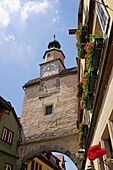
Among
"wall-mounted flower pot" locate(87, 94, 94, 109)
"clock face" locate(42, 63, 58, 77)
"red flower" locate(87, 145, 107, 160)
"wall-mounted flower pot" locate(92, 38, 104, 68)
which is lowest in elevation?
"red flower" locate(87, 145, 107, 160)

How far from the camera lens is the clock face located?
50.8 ft

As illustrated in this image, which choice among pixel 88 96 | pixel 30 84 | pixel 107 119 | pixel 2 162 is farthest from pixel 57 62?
pixel 107 119

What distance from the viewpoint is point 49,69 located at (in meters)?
16.0

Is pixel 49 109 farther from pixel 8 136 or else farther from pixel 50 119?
pixel 8 136

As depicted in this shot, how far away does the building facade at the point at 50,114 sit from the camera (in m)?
11.4

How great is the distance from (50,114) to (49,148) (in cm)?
267

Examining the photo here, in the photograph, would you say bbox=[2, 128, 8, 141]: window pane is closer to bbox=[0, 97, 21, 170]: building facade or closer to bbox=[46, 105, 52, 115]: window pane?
bbox=[0, 97, 21, 170]: building facade

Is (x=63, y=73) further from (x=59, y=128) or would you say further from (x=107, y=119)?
(x=107, y=119)

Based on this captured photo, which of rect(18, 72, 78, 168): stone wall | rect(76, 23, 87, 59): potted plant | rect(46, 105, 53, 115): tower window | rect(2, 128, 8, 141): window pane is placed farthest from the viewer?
rect(46, 105, 53, 115): tower window

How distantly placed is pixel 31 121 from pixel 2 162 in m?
3.87

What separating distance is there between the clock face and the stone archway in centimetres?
646

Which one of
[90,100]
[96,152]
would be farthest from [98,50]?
[96,152]

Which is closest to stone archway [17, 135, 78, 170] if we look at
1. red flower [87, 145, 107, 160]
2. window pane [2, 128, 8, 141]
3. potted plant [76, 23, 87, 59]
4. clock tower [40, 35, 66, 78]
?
window pane [2, 128, 8, 141]

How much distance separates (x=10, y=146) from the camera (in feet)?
37.8
